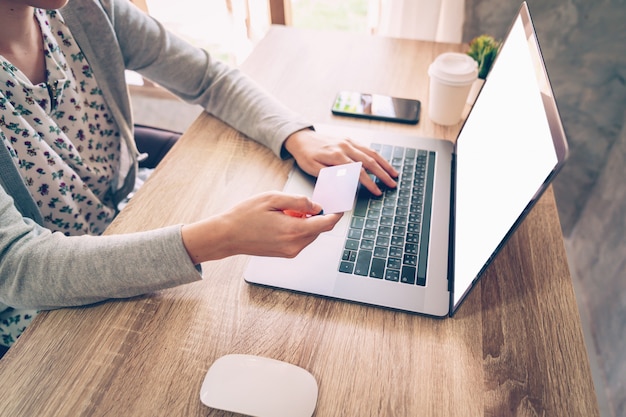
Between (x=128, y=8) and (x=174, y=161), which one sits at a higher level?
(x=128, y=8)

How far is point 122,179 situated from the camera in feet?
3.40

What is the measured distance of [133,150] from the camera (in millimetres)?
943

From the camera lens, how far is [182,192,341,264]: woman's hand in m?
0.60

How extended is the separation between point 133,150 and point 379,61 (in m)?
0.67

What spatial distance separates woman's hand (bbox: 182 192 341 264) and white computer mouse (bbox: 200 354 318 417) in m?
0.16

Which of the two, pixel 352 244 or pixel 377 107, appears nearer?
pixel 352 244

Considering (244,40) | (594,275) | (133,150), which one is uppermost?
(133,150)

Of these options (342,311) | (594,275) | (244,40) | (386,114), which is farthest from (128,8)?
(594,275)

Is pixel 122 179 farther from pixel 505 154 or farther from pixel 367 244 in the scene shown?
pixel 505 154

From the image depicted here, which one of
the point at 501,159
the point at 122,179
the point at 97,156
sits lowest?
the point at 122,179

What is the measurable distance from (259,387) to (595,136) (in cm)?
136

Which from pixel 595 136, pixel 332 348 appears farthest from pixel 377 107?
pixel 595 136

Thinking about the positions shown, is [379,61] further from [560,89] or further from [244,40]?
[244,40]

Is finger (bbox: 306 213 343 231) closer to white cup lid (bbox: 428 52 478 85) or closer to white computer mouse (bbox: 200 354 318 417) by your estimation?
white computer mouse (bbox: 200 354 318 417)
